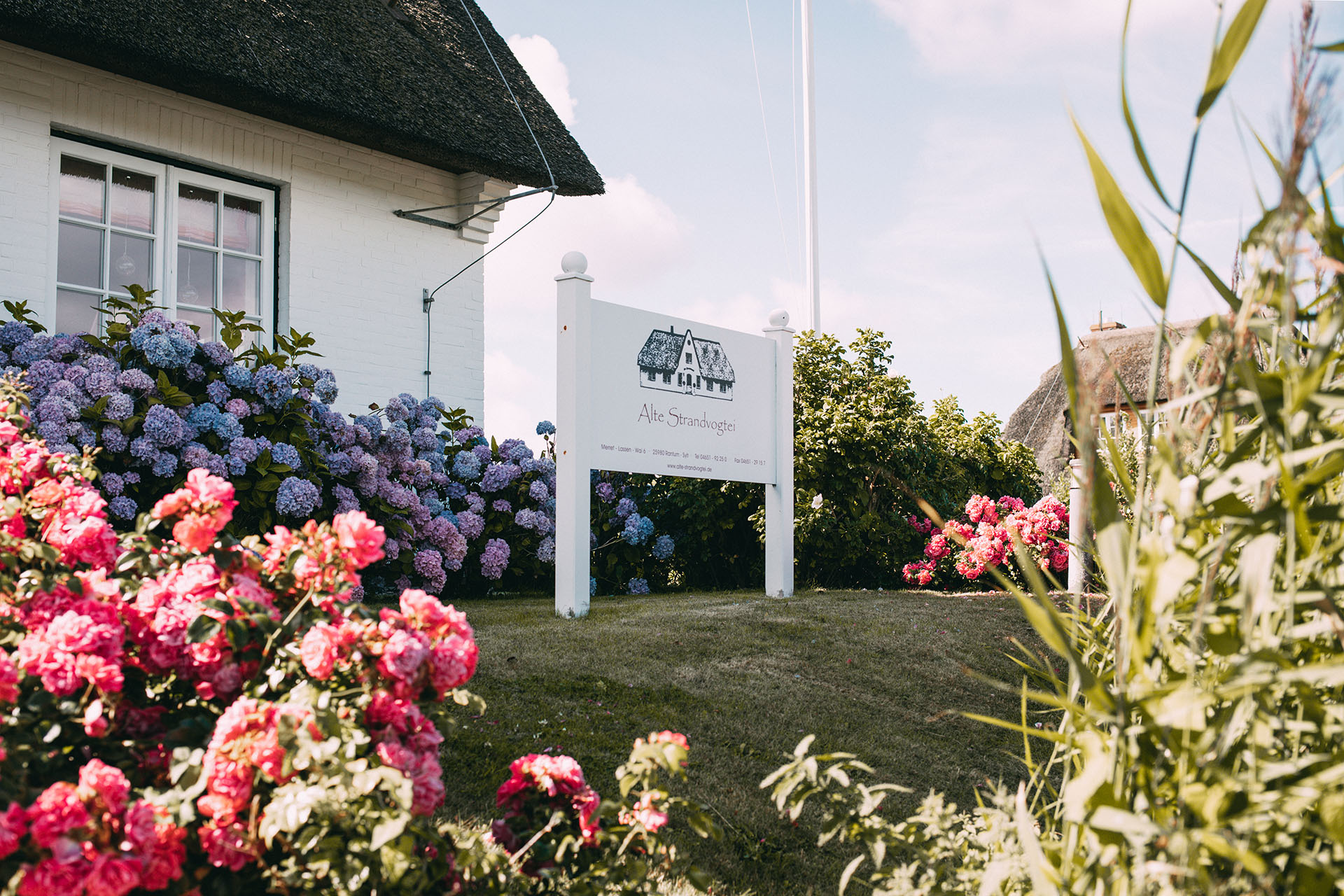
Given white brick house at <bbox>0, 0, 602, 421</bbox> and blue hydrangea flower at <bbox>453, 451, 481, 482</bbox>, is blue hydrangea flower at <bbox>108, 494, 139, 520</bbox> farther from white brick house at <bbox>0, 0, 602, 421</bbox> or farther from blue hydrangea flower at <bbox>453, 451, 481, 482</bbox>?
blue hydrangea flower at <bbox>453, 451, 481, 482</bbox>

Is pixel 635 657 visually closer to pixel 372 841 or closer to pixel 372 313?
pixel 372 841

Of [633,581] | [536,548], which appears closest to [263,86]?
[536,548]

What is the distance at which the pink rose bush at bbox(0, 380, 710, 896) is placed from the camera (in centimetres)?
145

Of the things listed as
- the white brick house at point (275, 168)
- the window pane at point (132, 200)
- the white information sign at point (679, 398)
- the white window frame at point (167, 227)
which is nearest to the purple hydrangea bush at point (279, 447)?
the white window frame at point (167, 227)

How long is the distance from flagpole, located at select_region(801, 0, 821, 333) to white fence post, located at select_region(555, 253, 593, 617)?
670 cm

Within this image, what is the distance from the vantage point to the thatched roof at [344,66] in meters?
5.75

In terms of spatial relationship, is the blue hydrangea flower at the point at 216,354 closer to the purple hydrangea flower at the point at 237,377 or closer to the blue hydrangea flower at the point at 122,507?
the purple hydrangea flower at the point at 237,377

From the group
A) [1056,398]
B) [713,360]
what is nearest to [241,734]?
[713,360]

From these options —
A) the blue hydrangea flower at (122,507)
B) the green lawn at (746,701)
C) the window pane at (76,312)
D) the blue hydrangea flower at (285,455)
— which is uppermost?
the window pane at (76,312)

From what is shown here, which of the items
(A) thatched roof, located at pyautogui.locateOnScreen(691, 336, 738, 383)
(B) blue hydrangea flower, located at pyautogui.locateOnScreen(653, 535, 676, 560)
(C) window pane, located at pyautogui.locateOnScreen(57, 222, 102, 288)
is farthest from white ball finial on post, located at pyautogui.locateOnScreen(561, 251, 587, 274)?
(C) window pane, located at pyautogui.locateOnScreen(57, 222, 102, 288)

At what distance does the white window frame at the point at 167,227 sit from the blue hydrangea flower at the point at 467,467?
1485mm

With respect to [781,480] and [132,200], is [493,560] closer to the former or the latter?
[781,480]

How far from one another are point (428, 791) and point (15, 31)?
5807 millimetres

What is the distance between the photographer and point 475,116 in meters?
7.62
